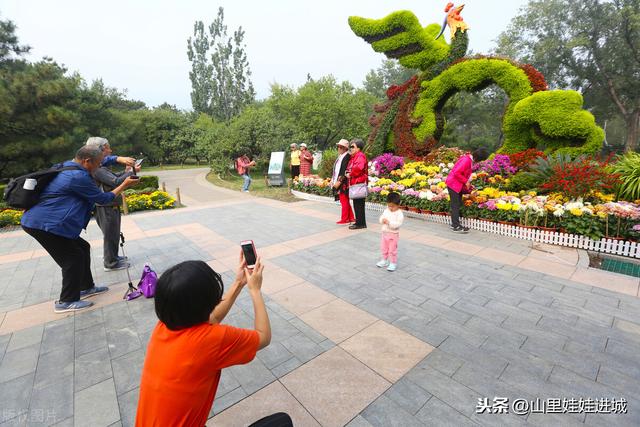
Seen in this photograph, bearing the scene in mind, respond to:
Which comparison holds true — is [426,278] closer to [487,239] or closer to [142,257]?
[487,239]

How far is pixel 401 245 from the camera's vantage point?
5191 millimetres

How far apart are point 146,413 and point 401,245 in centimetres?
460

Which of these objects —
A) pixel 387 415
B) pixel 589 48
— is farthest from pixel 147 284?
pixel 589 48

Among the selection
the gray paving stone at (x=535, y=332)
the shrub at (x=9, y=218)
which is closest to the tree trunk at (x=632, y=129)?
the gray paving stone at (x=535, y=332)

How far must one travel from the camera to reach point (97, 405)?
6.71 feet

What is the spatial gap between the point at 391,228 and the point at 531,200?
3.51m

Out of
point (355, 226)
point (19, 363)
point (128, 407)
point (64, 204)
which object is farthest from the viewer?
point (355, 226)

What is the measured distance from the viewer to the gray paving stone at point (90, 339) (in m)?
2.65

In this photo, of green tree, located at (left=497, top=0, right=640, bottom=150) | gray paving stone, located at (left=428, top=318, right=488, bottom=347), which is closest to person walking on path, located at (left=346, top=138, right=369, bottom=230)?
gray paving stone, located at (left=428, top=318, right=488, bottom=347)

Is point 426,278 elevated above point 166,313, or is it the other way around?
point 166,313

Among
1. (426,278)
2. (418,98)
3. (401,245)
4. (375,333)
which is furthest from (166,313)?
(418,98)

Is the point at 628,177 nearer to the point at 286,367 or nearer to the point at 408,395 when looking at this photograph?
the point at 408,395

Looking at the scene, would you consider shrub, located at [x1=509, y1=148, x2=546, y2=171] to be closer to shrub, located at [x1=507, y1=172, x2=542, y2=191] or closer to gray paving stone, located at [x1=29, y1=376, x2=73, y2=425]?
shrub, located at [x1=507, y1=172, x2=542, y2=191]

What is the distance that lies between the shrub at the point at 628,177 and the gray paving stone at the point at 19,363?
864cm
